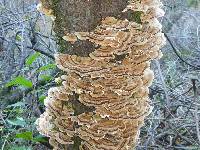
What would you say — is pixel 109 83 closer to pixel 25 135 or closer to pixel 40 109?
pixel 25 135

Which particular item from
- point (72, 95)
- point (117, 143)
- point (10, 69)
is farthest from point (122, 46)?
point (10, 69)

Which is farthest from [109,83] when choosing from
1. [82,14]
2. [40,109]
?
[40,109]

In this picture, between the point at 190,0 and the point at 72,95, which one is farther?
the point at 190,0

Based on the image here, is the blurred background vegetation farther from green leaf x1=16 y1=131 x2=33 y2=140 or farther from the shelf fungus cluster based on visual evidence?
the shelf fungus cluster

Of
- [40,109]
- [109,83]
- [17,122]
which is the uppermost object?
[109,83]

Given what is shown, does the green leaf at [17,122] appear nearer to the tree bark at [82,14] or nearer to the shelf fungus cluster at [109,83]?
the shelf fungus cluster at [109,83]

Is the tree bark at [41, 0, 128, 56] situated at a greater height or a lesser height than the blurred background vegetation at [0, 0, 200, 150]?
greater

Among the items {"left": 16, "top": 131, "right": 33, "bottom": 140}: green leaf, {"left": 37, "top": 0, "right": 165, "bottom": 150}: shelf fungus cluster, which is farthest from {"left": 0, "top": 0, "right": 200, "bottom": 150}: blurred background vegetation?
{"left": 37, "top": 0, "right": 165, "bottom": 150}: shelf fungus cluster

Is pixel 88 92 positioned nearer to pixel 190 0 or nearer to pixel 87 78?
pixel 87 78
